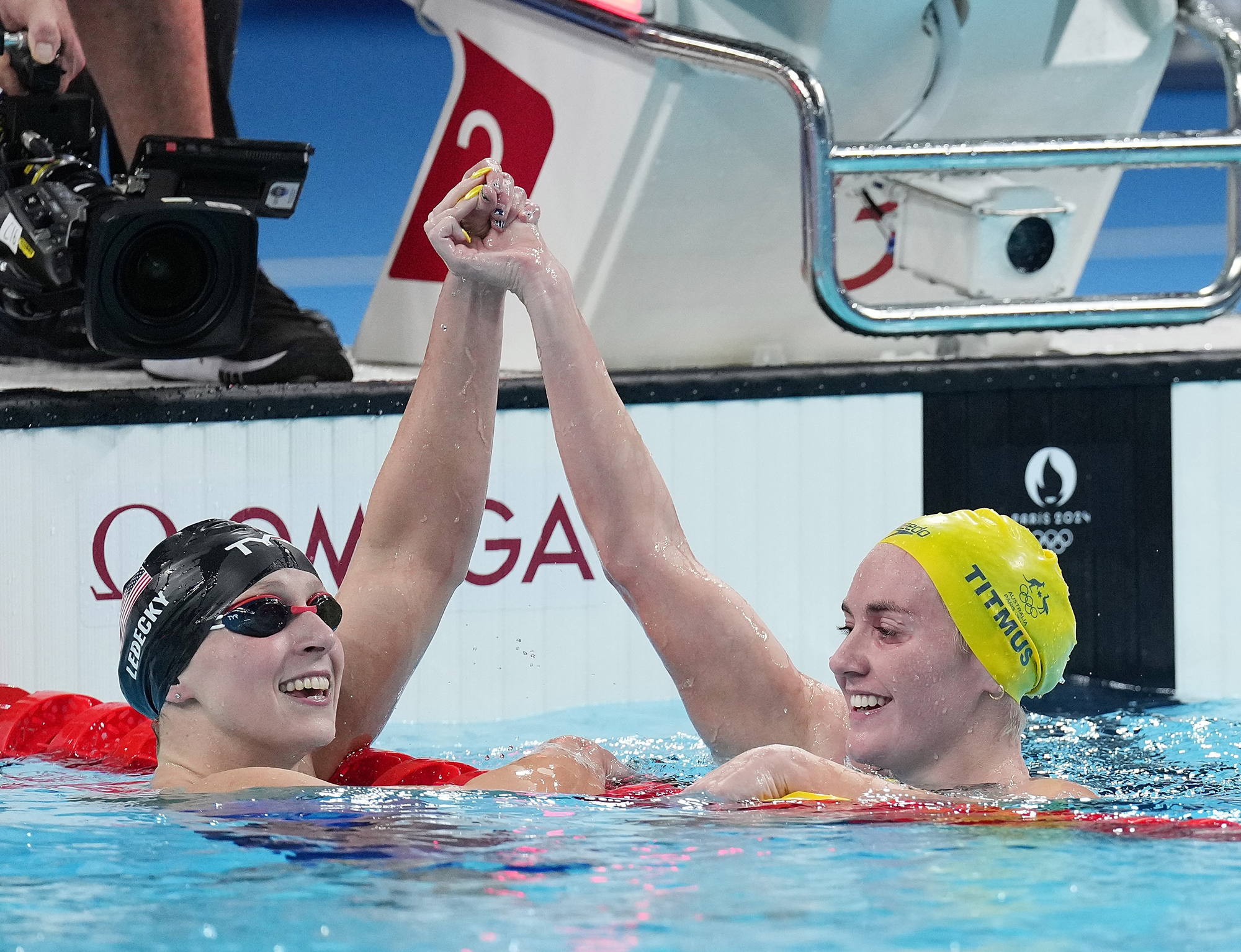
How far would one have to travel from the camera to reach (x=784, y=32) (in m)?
4.38

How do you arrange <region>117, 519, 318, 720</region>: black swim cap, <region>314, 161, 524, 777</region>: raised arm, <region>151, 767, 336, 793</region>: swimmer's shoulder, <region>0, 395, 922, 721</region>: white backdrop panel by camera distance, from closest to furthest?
<region>151, 767, 336, 793</region>: swimmer's shoulder
<region>117, 519, 318, 720</region>: black swim cap
<region>314, 161, 524, 777</region>: raised arm
<region>0, 395, 922, 721</region>: white backdrop panel

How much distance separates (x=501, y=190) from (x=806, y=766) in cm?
108

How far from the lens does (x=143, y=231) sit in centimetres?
387

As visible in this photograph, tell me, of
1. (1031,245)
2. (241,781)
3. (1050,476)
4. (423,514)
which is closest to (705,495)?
(1050,476)

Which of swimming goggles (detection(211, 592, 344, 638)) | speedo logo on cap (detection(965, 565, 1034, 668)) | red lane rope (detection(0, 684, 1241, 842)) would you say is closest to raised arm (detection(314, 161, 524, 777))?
red lane rope (detection(0, 684, 1241, 842))

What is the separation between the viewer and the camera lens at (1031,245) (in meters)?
4.20

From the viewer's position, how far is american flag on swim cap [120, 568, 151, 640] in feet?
8.23

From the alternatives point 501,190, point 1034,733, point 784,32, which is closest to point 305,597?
point 501,190

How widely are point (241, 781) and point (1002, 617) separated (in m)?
1.19

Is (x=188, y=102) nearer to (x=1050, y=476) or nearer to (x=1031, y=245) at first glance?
(x=1031, y=245)

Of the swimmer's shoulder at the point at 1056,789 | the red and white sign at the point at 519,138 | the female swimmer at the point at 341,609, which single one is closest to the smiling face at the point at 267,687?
the female swimmer at the point at 341,609

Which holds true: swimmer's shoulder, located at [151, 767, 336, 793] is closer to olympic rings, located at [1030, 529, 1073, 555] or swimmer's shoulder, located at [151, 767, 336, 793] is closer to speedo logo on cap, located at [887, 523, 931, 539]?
speedo logo on cap, located at [887, 523, 931, 539]

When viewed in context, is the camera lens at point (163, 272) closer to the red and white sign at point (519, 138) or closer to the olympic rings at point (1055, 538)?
the red and white sign at point (519, 138)

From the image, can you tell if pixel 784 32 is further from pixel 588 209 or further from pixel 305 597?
pixel 305 597
